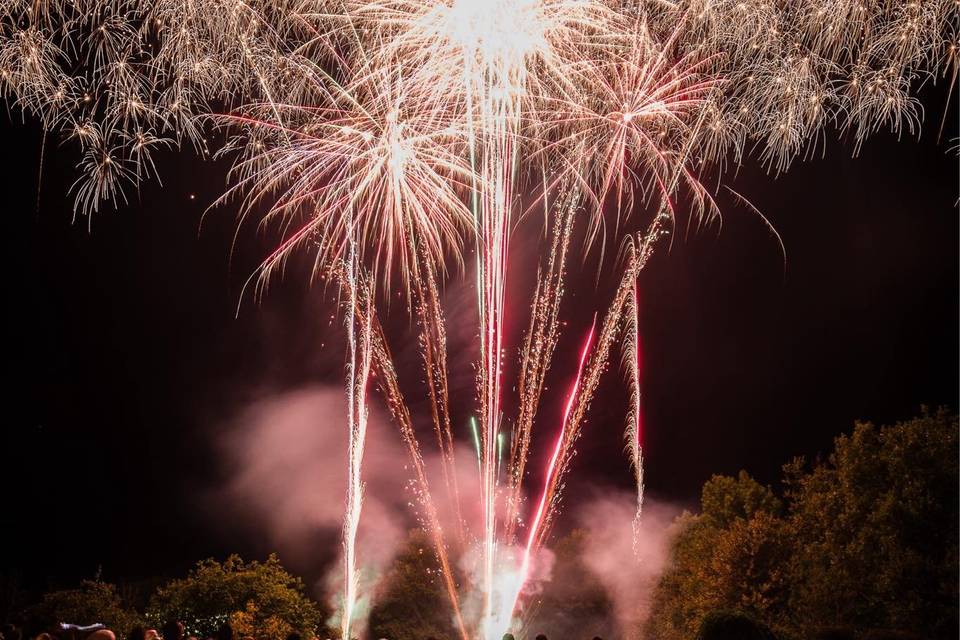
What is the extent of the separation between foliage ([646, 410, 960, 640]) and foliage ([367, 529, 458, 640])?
20.1 metres

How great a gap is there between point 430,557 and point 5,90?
36.1m

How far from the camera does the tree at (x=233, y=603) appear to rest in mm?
Answer: 32500

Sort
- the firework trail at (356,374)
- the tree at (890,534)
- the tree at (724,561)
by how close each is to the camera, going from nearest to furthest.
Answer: the firework trail at (356,374), the tree at (890,534), the tree at (724,561)

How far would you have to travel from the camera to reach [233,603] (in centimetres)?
3312

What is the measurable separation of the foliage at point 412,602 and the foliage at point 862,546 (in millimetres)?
20130

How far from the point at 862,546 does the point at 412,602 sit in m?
27.8

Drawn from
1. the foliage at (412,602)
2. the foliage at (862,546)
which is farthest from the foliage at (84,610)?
the foliage at (862,546)

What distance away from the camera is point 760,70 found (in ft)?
30.3

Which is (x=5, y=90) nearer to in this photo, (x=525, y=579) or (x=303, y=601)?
(x=303, y=601)

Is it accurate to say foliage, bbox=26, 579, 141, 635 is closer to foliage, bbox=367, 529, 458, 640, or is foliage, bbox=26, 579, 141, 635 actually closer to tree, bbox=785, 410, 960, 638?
foliage, bbox=367, 529, 458, 640

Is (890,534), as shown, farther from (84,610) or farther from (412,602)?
(412,602)

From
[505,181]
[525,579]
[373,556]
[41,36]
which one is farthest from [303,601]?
[41,36]

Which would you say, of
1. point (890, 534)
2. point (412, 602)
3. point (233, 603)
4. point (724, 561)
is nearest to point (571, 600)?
point (412, 602)

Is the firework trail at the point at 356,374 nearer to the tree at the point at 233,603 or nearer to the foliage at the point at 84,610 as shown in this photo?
the foliage at the point at 84,610
